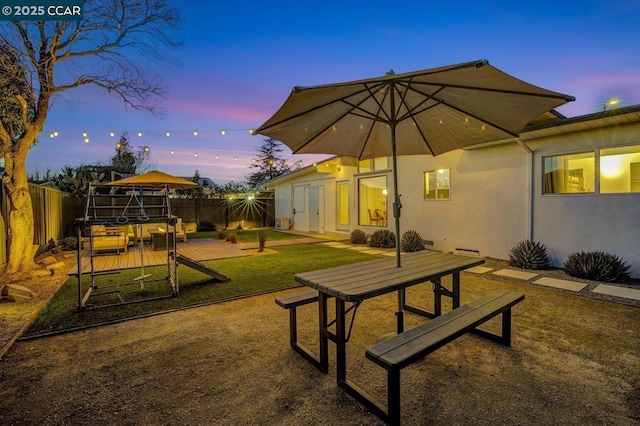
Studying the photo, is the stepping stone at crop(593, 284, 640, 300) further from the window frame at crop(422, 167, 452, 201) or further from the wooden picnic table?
the window frame at crop(422, 167, 452, 201)

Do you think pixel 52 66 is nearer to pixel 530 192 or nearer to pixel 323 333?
pixel 323 333

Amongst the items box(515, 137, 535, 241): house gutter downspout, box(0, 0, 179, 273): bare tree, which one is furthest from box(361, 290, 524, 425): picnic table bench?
box(0, 0, 179, 273): bare tree

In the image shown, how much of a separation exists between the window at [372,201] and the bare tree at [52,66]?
7499 mm

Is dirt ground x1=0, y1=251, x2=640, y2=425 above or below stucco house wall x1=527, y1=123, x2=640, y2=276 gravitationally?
below


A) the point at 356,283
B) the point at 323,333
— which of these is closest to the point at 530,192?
the point at 356,283

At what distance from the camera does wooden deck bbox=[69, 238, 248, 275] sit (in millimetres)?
6543

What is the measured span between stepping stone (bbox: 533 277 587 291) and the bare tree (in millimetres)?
8904

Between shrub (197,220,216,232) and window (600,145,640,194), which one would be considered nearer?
window (600,145,640,194)

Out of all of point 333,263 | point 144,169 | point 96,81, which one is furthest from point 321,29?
point 144,169

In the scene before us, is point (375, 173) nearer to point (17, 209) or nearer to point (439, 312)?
point (439, 312)

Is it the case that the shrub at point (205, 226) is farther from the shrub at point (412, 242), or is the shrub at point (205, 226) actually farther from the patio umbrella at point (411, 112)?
the patio umbrella at point (411, 112)

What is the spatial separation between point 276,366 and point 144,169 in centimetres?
2405

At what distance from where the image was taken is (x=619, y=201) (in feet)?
17.1

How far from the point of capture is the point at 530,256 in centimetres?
596
